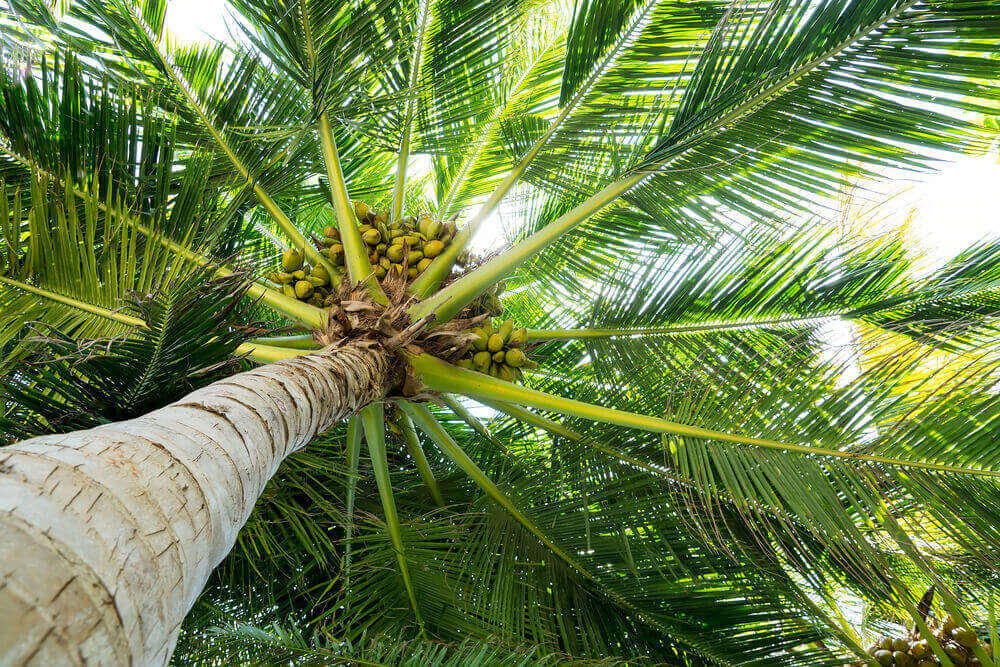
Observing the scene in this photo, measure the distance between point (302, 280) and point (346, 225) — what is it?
333 millimetres

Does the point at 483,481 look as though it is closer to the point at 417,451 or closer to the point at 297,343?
the point at 417,451

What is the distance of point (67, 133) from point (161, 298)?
102 centimetres

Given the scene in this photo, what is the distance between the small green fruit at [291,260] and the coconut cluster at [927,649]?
3.35 metres

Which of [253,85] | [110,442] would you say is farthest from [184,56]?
[110,442]

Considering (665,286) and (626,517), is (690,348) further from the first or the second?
(626,517)

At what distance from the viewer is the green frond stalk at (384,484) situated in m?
2.43

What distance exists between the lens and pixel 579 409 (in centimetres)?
204

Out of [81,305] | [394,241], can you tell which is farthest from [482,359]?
[81,305]

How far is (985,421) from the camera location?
5.24ft

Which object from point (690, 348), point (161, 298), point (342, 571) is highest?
point (161, 298)

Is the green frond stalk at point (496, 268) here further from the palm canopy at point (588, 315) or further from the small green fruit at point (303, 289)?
the small green fruit at point (303, 289)

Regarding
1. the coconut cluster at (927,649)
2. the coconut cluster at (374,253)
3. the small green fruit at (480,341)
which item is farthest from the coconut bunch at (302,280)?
the coconut cluster at (927,649)

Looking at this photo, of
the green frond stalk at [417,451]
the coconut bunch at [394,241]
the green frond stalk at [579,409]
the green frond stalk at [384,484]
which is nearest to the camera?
the green frond stalk at [579,409]

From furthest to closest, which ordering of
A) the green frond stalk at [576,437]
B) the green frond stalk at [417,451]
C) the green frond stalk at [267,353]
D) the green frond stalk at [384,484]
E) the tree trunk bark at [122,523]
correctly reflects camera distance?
1. the green frond stalk at [417,451]
2. the green frond stalk at [576,437]
3. the green frond stalk at [384,484]
4. the green frond stalk at [267,353]
5. the tree trunk bark at [122,523]
